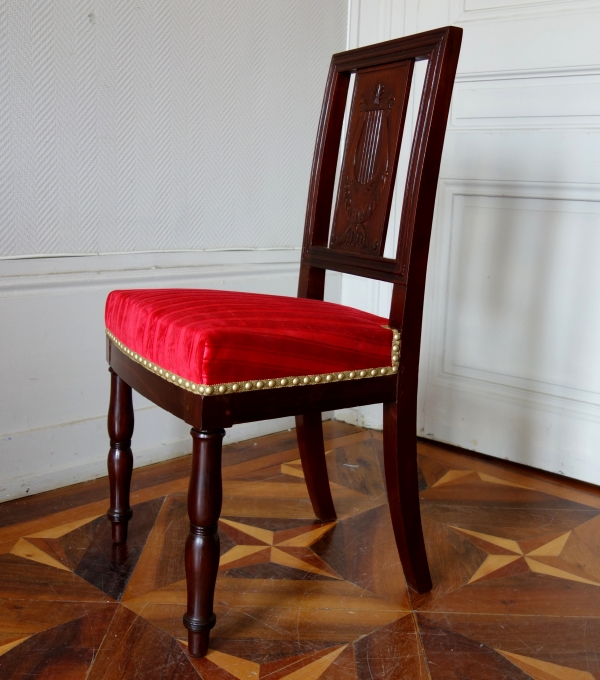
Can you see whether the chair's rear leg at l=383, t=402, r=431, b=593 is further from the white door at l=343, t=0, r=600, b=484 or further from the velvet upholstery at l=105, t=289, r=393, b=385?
the white door at l=343, t=0, r=600, b=484

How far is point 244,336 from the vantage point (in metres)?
1.07

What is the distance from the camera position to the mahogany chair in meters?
1.08

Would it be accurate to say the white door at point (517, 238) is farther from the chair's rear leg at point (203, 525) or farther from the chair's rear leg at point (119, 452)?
the chair's rear leg at point (203, 525)

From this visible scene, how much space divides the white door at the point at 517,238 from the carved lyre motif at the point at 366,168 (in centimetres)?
69

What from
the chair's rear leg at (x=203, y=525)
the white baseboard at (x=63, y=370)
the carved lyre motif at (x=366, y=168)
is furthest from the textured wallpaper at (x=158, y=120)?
the chair's rear leg at (x=203, y=525)

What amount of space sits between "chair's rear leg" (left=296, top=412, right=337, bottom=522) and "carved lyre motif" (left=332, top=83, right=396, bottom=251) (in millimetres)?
389

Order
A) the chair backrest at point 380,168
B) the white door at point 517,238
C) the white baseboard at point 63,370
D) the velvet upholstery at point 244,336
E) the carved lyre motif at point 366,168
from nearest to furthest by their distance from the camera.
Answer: the velvet upholstery at point 244,336, the chair backrest at point 380,168, the carved lyre motif at point 366,168, the white baseboard at point 63,370, the white door at point 517,238

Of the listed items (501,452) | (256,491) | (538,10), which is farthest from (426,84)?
(501,452)

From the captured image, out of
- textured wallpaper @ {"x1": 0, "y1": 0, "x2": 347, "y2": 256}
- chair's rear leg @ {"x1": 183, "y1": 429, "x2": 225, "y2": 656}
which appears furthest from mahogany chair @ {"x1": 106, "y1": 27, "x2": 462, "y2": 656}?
textured wallpaper @ {"x1": 0, "y1": 0, "x2": 347, "y2": 256}

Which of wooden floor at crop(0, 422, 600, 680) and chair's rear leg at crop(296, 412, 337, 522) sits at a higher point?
chair's rear leg at crop(296, 412, 337, 522)

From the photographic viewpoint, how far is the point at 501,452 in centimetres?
206

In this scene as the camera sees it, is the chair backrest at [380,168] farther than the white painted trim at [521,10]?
No

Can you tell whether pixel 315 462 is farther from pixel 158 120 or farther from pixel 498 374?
pixel 158 120

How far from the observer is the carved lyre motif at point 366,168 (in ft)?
4.43
